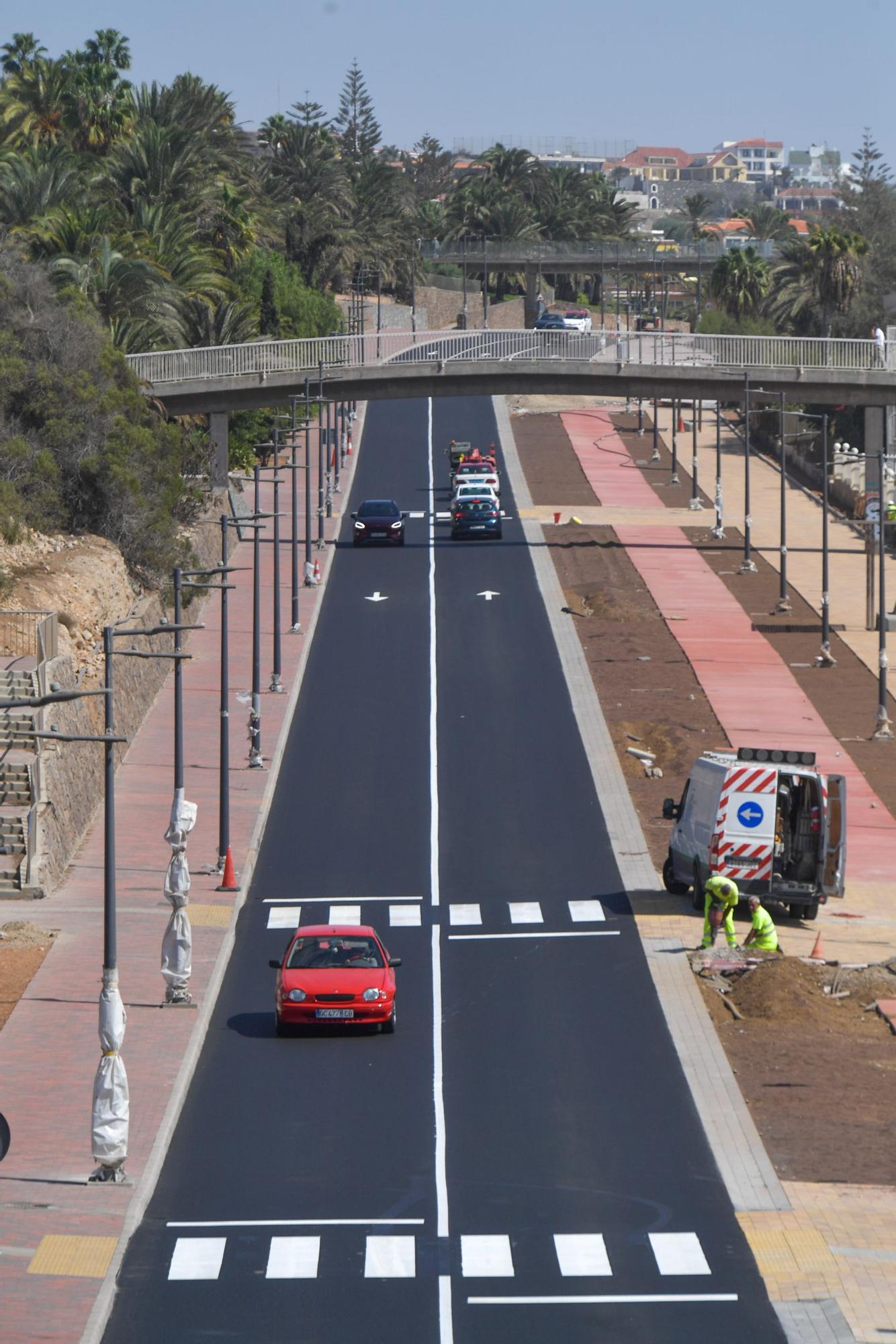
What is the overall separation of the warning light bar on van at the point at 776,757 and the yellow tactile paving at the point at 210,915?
10101 millimetres

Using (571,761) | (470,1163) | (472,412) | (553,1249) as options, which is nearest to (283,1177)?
(470,1163)

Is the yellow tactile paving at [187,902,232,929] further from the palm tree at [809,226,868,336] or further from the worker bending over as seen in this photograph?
the palm tree at [809,226,868,336]

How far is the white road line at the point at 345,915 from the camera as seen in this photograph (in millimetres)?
38656

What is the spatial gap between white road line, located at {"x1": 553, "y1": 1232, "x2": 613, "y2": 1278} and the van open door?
49.2ft

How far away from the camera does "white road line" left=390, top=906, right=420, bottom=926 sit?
126 feet

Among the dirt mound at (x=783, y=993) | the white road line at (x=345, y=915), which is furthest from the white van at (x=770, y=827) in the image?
the white road line at (x=345, y=915)

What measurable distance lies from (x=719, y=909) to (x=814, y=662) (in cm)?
2956

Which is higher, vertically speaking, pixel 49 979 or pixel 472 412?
pixel 472 412

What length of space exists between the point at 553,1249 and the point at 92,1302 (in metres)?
5.14

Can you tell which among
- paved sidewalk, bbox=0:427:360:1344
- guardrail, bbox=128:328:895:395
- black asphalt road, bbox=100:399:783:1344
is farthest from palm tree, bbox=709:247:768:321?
black asphalt road, bbox=100:399:783:1344

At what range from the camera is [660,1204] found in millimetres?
24203

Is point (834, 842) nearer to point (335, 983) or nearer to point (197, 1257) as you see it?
point (335, 983)

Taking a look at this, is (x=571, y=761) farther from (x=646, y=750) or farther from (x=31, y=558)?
(x=31, y=558)

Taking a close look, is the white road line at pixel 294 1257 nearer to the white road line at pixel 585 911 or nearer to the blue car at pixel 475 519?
the white road line at pixel 585 911
